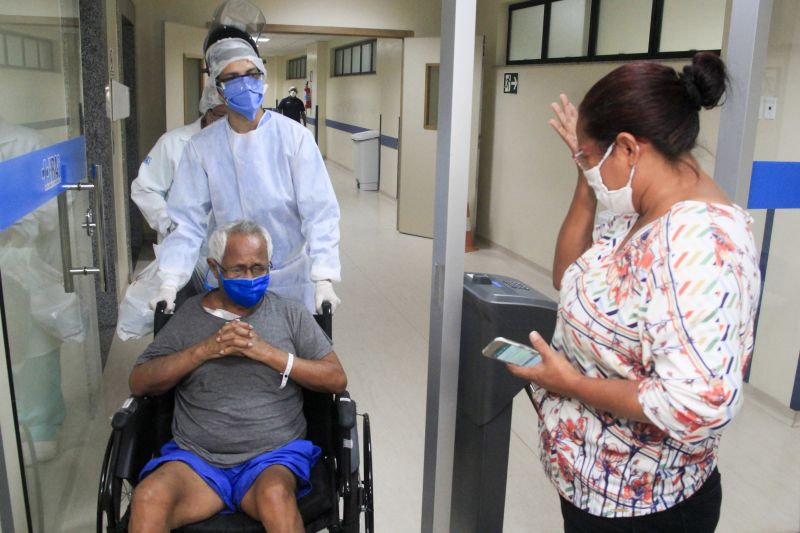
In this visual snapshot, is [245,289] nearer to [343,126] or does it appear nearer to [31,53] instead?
[31,53]

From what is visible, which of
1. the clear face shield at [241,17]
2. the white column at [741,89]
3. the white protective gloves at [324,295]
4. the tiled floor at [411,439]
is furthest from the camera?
the clear face shield at [241,17]

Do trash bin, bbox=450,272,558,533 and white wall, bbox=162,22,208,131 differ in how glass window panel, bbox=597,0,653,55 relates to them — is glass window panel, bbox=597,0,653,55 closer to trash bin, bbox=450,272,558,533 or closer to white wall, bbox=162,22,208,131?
white wall, bbox=162,22,208,131

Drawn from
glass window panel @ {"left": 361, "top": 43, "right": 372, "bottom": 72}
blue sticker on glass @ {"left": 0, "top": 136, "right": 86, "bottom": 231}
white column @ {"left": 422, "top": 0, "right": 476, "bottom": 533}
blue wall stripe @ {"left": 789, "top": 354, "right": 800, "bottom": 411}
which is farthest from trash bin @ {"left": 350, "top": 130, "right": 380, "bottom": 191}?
white column @ {"left": 422, "top": 0, "right": 476, "bottom": 533}

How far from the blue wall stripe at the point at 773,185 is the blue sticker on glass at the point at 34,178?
179cm

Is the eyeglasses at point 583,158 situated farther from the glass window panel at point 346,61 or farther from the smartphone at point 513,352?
the glass window panel at point 346,61

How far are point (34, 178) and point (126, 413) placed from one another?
65cm

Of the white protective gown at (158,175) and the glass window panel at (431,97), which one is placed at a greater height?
the glass window panel at (431,97)

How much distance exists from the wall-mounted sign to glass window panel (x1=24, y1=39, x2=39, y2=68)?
177 inches

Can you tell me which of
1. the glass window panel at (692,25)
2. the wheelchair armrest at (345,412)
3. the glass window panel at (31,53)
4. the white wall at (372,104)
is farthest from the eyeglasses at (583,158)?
the white wall at (372,104)

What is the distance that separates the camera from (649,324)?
1025 mm

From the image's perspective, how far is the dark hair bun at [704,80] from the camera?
1.07 m

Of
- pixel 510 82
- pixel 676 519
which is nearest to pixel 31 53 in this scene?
pixel 676 519

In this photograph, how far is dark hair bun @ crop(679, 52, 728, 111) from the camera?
1072 mm

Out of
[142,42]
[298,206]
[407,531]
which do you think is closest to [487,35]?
[142,42]
